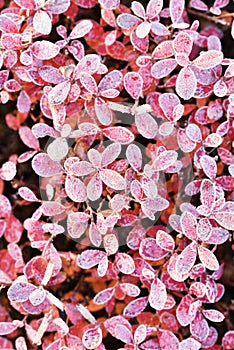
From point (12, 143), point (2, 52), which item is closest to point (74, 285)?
point (12, 143)

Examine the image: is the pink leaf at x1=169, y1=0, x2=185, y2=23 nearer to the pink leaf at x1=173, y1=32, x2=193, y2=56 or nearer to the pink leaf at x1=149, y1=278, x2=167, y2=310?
the pink leaf at x1=173, y1=32, x2=193, y2=56

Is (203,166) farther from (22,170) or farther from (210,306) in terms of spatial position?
(22,170)

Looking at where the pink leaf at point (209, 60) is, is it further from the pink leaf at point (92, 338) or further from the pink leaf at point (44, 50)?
the pink leaf at point (92, 338)

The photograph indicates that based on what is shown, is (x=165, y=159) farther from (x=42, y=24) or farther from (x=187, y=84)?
(x=42, y=24)

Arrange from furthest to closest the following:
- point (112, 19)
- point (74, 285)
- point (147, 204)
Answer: point (74, 285)
point (112, 19)
point (147, 204)

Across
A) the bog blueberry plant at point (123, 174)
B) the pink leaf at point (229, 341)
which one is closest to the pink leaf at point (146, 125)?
the bog blueberry plant at point (123, 174)

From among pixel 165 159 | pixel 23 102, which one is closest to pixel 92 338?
pixel 165 159
